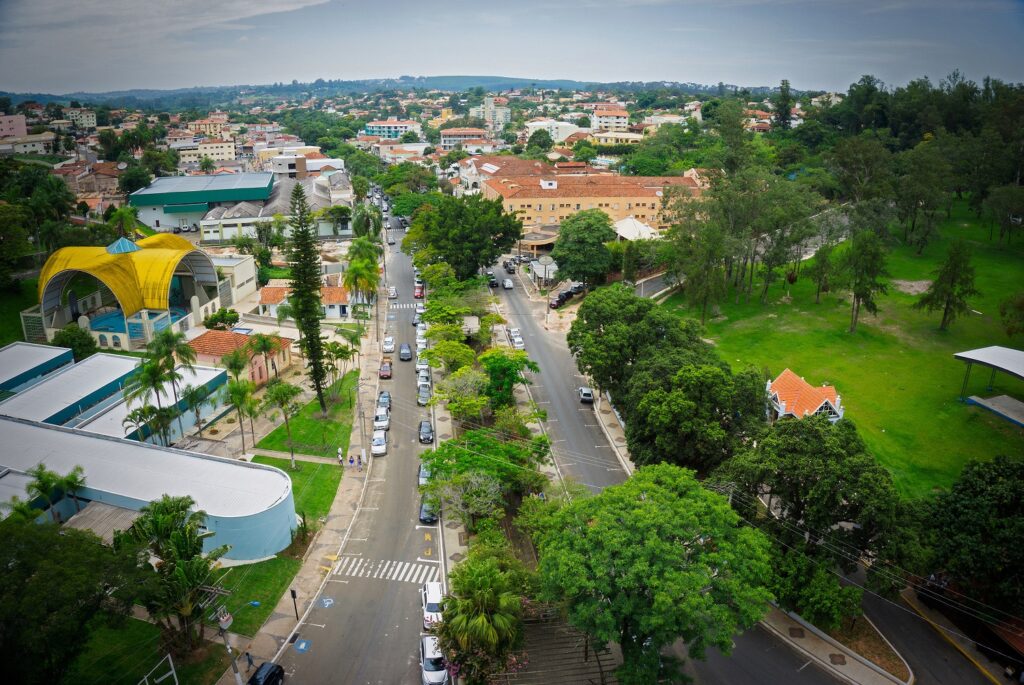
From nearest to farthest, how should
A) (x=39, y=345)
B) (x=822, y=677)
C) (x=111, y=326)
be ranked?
(x=822, y=677) < (x=39, y=345) < (x=111, y=326)

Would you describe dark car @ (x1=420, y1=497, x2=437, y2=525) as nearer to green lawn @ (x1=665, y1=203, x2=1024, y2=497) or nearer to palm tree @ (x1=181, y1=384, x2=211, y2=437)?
palm tree @ (x1=181, y1=384, x2=211, y2=437)

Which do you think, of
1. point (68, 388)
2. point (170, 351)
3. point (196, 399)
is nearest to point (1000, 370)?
point (196, 399)

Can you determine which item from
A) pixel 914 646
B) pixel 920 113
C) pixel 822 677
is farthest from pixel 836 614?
pixel 920 113

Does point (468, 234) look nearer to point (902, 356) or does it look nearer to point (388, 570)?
point (902, 356)

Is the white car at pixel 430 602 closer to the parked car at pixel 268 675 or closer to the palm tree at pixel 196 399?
the parked car at pixel 268 675

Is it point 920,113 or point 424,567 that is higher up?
point 920,113

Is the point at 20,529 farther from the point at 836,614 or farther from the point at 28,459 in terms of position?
the point at 836,614

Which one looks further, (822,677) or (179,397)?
(179,397)
